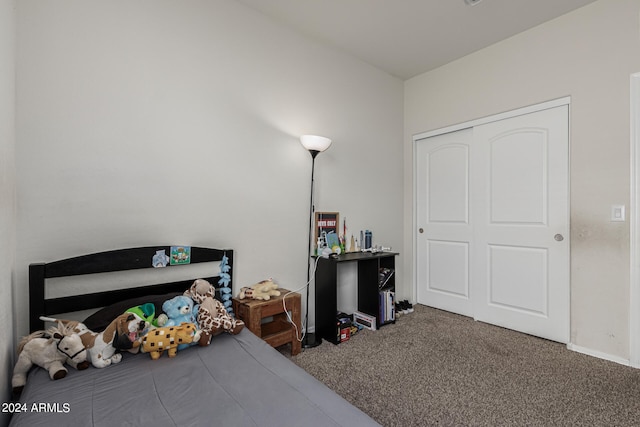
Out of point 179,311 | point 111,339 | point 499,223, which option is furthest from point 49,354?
point 499,223

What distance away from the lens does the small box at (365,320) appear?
286 centimetres

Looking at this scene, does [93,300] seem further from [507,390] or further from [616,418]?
[616,418]

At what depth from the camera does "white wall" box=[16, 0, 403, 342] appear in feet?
5.44

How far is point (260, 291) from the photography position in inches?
89.0

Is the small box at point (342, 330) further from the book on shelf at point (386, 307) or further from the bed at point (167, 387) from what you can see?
the bed at point (167, 387)

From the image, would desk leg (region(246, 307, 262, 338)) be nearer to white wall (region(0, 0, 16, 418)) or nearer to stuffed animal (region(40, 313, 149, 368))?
stuffed animal (region(40, 313, 149, 368))

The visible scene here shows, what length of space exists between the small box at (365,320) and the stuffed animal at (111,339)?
1.96m

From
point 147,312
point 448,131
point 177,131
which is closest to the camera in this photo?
point 147,312

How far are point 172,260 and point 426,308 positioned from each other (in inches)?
110

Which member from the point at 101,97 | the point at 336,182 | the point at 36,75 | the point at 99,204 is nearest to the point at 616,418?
the point at 336,182

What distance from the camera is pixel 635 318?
2189mm

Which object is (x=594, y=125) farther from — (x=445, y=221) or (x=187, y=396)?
(x=187, y=396)

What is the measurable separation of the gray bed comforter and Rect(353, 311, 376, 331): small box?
156cm

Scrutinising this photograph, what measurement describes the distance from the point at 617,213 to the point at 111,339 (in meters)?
3.37
